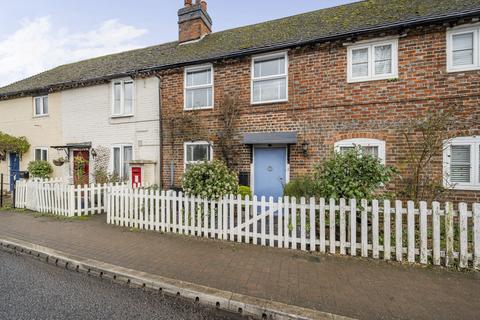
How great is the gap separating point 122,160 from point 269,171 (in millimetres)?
6743

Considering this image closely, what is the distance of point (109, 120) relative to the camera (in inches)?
446

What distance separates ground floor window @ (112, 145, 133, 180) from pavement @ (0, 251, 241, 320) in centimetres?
697

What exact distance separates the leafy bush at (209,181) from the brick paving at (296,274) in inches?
43.2

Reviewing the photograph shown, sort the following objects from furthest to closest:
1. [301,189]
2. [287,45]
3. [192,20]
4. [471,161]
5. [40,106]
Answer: [40,106] < [192,20] < [287,45] < [301,189] < [471,161]

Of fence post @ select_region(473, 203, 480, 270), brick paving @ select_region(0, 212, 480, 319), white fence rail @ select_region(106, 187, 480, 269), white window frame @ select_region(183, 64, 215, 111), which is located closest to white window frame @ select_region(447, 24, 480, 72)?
white fence rail @ select_region(106, 187, 480, 269)

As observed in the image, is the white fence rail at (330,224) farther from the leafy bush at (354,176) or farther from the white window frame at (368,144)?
the white window frame at (368,144)

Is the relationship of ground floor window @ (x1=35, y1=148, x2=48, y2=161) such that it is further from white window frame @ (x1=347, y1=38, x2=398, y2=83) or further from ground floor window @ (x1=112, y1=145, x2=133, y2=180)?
white window frame @ (x1=347, y1=38, x2=398, y2=83)

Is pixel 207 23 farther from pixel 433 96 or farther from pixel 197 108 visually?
pixel 433 96

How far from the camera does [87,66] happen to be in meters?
14.3

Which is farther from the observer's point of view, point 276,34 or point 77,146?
point 77,146

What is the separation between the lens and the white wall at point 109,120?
411 inches

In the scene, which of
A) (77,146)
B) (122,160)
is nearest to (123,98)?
(122,160)

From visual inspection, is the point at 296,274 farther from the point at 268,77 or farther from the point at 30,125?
the point at 30,125

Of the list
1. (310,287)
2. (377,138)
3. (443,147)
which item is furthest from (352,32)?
(310,287)
